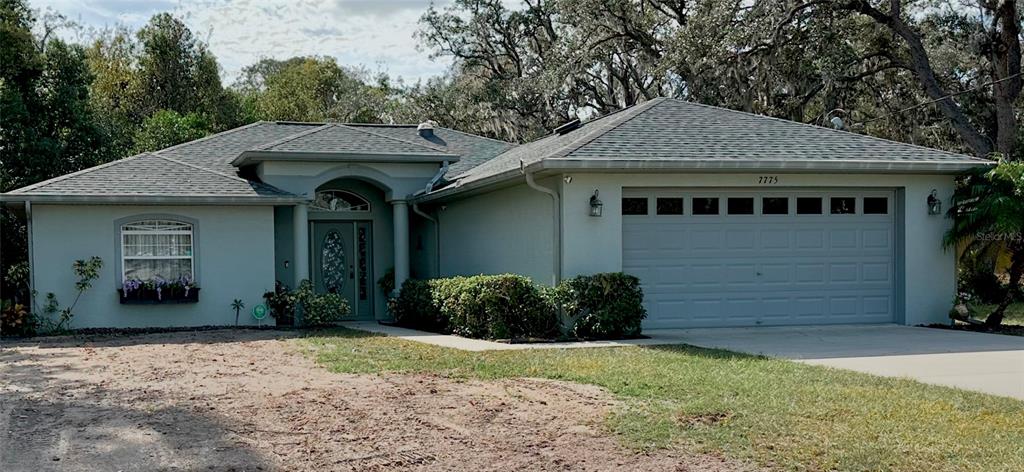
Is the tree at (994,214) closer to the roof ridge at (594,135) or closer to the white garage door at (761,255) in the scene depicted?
the white garage door at (761,255)

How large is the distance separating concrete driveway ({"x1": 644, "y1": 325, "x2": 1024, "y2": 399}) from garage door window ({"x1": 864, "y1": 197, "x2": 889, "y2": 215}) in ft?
5.64

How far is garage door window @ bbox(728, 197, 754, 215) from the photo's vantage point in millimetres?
13320

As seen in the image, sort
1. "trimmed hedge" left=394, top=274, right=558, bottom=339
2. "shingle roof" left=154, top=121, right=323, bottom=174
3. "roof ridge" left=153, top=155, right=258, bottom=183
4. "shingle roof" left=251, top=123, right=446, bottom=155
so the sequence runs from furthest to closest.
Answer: "shingle roof" left=154, top=121, right=323, bottom=174, "shingle roof" left=251, top=123, right=446, bottom=155, "roof ridge" left=153, top=155, right=258, bottom=183, "trimmed hedge" left=394, top=274, right=558, bottom=339

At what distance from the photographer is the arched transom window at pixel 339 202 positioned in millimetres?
17703

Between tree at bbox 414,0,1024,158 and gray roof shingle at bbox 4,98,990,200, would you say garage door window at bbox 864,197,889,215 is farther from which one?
tree at bbox 414,0,1024,158

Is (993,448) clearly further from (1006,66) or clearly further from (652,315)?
(1006,66)

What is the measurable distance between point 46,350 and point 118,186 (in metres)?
3.82

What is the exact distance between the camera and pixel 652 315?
1306 cm

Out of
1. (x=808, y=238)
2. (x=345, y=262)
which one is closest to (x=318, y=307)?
(x=345, y=262)

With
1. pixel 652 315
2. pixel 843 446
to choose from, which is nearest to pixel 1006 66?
pixel 652 315

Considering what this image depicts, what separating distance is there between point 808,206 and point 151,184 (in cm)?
1050

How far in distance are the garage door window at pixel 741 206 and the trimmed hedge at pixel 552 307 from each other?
2.11 m

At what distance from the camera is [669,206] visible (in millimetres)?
13125

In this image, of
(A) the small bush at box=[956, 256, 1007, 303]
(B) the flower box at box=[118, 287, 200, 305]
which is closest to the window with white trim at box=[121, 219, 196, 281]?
(B) the flower box at box=[118, 287, 200, 305]
